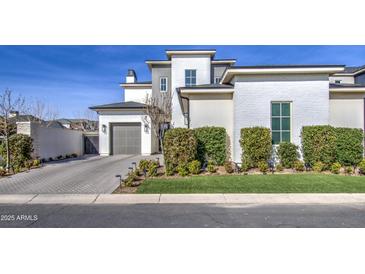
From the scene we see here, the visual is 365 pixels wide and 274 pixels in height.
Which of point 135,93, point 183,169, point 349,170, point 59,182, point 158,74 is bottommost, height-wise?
point 59,182

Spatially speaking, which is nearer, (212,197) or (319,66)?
(212,197)

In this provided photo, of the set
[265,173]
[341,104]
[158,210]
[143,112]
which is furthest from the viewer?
[143,112]

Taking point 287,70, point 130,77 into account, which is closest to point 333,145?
point 287,70

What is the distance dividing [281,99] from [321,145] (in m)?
2.82

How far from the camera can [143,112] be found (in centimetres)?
1991

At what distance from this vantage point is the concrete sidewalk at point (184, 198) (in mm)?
6918

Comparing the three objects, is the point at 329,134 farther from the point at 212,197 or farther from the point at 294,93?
the point at 212,197

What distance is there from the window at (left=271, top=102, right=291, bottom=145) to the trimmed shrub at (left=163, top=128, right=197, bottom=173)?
4435 mm

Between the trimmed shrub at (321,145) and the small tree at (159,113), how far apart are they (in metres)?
7.28

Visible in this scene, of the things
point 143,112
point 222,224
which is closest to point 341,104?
point 222,224

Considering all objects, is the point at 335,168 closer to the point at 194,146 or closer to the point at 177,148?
the point at 194,146

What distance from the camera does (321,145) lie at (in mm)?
10633

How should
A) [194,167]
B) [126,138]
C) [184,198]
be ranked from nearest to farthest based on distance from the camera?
[184,198] → [194,167] → [126,138]

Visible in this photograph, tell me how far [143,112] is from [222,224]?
15890mm
